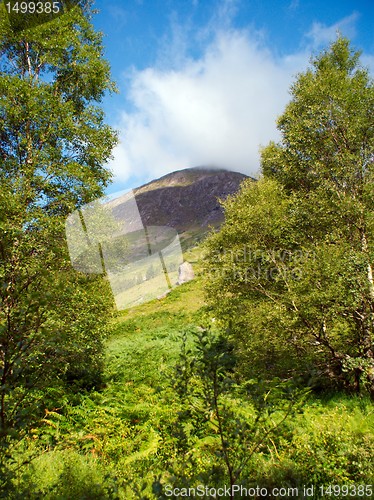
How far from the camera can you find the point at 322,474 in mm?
6965

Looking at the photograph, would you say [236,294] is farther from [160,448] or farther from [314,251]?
[160,448]

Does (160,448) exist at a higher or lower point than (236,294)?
lower

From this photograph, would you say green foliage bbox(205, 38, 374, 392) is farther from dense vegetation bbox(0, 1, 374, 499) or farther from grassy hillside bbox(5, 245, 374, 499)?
grassy hillside bbox(5, 245, 374, 499)

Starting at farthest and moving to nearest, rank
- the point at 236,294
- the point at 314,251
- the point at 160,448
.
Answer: the point at 236,294 < the point at 314,251 < the point at 160,448

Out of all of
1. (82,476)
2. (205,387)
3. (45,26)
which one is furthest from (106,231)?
(205,387)

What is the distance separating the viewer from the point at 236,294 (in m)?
16.0

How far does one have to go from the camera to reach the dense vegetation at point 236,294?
7.77 m

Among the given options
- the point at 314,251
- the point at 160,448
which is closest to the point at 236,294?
the point at 314,251

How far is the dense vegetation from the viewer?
25.5 ft

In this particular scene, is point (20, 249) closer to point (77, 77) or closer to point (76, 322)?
point (76, 322)

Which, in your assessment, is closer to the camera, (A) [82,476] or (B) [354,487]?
(B) [354,487]

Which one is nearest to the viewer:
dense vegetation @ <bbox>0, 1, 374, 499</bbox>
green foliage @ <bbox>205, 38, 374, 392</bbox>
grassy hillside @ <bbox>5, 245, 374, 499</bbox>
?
grassy hillside @ <bbox>5, 245, 374, 499</bbox>

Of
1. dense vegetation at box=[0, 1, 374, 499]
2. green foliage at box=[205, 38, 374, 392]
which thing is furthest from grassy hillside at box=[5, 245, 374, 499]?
green foliage at box=[205, 38, 374, 392]

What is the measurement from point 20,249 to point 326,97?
15.9 meters
